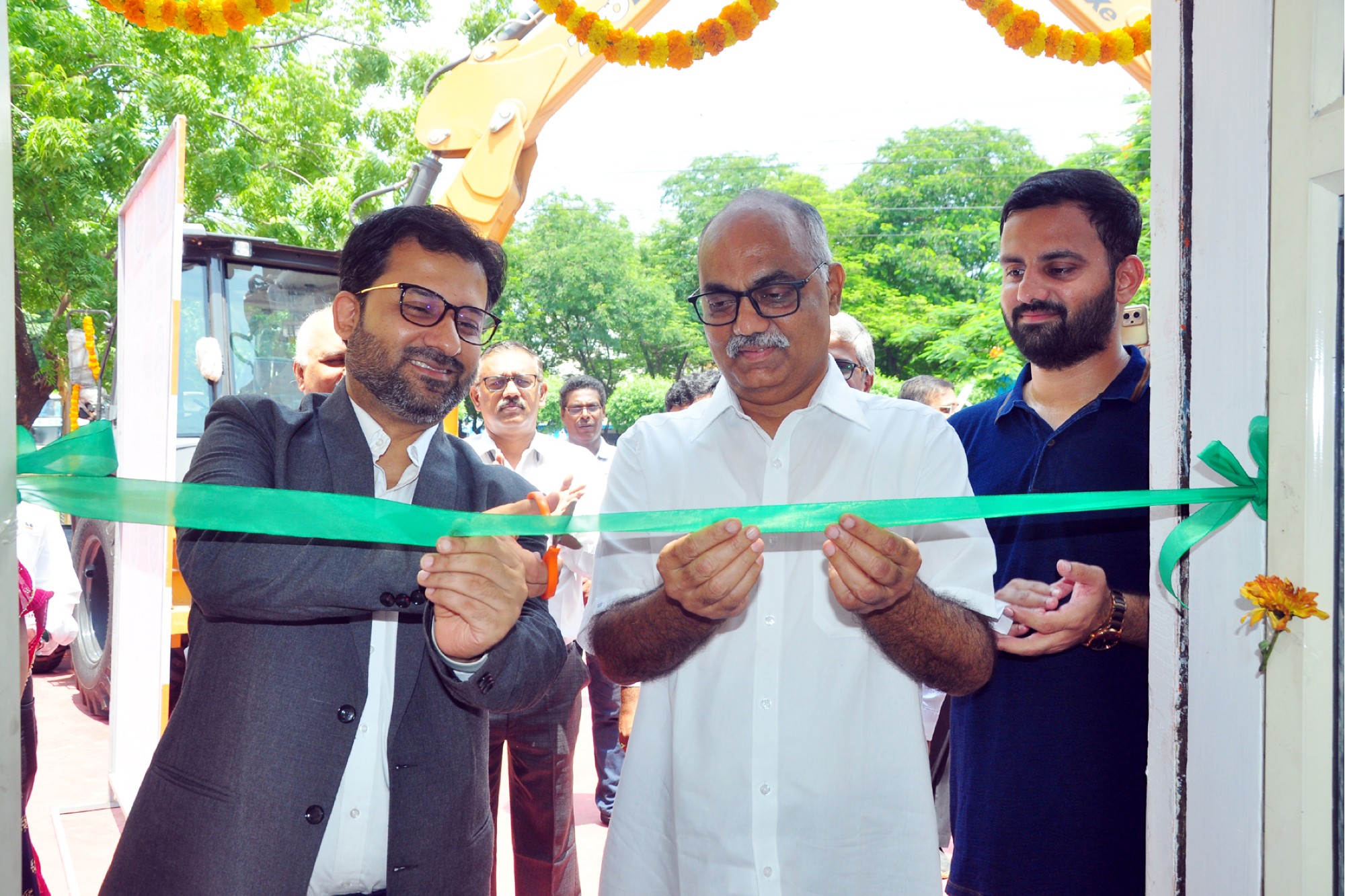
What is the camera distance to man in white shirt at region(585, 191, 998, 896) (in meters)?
1.85

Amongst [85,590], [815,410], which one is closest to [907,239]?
[85,590]

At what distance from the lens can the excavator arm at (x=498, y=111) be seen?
756 centimetres

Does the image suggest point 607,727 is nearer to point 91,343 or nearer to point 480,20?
point 91,343

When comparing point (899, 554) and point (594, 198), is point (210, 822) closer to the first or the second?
point (899, 554)

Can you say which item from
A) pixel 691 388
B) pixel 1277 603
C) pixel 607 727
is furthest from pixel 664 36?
pixel 1277 603

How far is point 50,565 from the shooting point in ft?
15.1

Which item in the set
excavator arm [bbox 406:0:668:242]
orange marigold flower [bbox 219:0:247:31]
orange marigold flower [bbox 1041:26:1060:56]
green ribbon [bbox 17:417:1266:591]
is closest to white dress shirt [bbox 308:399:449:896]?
green ribbon [bbox 17:417:1266:591]

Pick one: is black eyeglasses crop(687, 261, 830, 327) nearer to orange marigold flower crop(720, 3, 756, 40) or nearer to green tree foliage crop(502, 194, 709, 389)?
orange marigold flower crop(720, 3, 756, 40)

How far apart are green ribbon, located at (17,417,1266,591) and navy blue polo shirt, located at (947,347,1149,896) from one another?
69 centimetres

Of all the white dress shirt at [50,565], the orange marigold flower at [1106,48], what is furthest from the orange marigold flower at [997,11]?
the white dress shirt at [50,565]

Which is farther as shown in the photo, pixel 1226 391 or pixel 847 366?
pixel 847 366

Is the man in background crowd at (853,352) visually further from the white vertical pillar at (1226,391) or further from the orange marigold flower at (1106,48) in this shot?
the white vertical pillar at (1226,391)

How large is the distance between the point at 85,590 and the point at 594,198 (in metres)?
39.9

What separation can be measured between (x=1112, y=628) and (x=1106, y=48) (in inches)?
149
